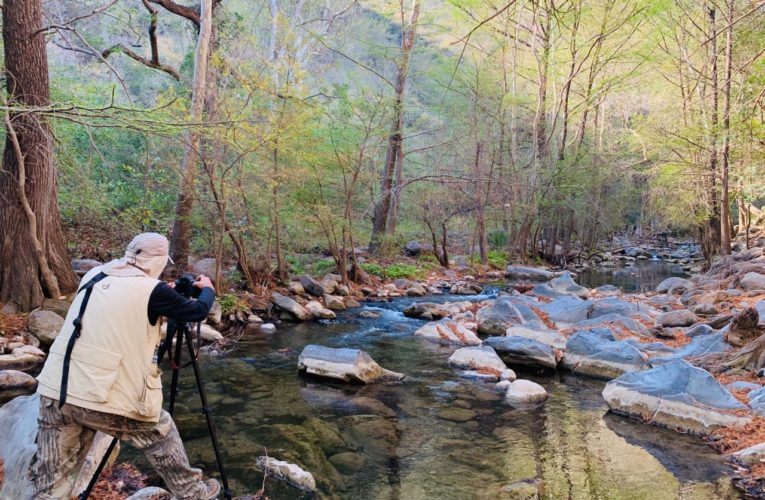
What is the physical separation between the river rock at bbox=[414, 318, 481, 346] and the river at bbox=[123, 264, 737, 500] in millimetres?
1567

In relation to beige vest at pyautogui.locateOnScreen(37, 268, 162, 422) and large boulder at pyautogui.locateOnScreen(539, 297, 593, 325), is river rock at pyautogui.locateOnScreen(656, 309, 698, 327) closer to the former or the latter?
large boulder at pyautogui.locateOnScreen(539, 297, 593, 325)

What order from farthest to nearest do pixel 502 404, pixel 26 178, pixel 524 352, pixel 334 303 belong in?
pixel 334 303
pixel 26 178
pixel 524 352
pixel 502 404

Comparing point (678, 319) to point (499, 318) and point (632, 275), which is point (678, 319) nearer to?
point (499, 318)

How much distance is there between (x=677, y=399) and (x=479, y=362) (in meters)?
2.46

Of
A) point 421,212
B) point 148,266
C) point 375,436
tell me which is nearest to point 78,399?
point 148,266

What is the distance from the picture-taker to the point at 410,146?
19734mm

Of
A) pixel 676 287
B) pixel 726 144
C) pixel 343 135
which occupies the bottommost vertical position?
pixel 676 287

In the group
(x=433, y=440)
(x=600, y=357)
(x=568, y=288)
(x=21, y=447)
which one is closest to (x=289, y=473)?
(x=433, y=440)

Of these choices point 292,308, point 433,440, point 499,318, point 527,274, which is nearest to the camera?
point 433,440

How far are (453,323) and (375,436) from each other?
4.49 meters

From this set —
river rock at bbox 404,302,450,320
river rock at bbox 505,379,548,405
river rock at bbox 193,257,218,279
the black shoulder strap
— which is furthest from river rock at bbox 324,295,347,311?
the black shoulder strap

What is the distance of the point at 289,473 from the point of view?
3.81 metres

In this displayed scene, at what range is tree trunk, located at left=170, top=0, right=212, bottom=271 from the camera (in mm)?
8734

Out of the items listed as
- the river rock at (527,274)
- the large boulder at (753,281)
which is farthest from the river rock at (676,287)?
the river rock at (527,274)
